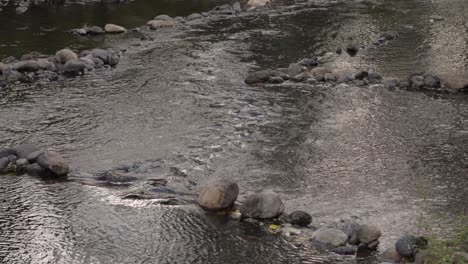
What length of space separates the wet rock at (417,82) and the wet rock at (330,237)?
564 cm

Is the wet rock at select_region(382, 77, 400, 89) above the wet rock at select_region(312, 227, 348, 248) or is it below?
above

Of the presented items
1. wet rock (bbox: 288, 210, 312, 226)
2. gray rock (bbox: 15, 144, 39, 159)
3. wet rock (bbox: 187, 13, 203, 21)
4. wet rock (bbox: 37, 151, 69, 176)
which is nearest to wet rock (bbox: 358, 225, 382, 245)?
wet rock (bbox: 288, 210, 312, 226)

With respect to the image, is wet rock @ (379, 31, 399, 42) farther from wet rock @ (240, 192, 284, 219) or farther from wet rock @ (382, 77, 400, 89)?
wet rock @ (240, 192, 284, 219)

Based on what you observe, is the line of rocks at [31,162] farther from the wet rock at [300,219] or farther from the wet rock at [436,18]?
the wet rock at [436,18]

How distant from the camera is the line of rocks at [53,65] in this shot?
12367 mm

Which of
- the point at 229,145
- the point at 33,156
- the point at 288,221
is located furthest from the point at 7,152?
the point at 288,221

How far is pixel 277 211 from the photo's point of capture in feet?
22.2

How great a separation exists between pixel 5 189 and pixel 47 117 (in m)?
2.71

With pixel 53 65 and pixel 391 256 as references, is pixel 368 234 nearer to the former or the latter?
pixel 391 256

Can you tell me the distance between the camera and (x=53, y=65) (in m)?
12.9

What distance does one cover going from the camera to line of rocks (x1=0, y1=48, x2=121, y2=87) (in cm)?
1237

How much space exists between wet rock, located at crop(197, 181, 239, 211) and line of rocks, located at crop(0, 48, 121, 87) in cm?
631

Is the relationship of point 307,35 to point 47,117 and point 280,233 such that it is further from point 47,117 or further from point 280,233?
point 280,233

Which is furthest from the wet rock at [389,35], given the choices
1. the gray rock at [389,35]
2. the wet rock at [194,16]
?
the wet rock at [194,16]
